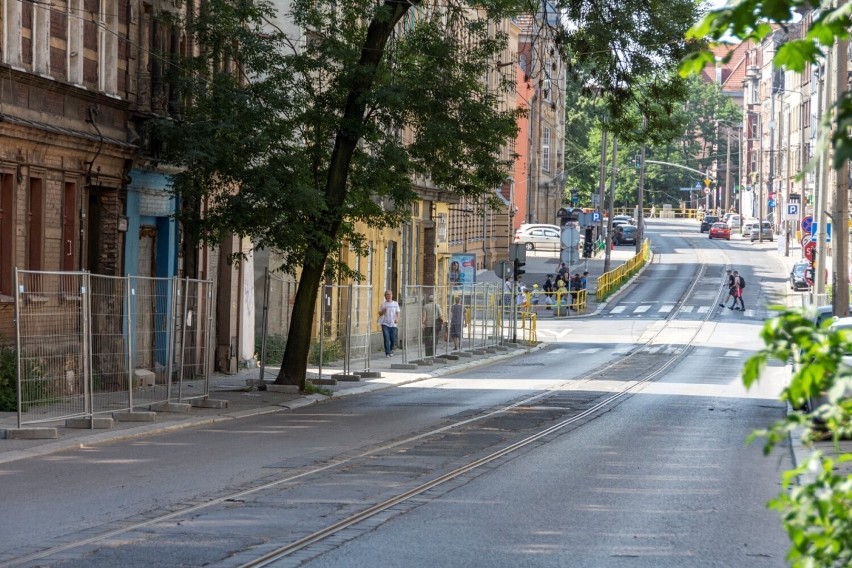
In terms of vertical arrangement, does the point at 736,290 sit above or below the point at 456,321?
above

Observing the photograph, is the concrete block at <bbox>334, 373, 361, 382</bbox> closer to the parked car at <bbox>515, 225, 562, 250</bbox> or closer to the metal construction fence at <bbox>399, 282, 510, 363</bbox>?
the metal construction fence at <bbox>399, 282, 510, 363</bbox>

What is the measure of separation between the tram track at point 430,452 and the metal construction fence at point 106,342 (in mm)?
3884

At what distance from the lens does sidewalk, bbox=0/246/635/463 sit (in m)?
16.0

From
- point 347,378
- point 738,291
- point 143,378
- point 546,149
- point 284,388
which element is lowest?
point 347,378

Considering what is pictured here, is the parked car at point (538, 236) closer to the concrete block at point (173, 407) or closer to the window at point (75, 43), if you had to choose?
the window at point (75, 43)

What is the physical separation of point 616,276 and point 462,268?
27.3 metres

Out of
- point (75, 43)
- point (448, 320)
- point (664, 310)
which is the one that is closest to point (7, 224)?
point (75, 43)

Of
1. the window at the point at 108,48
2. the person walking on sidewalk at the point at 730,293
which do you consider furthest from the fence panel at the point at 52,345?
the person walking on sidewalk at the point at 730,293

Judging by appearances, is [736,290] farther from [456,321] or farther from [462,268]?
[456,321]

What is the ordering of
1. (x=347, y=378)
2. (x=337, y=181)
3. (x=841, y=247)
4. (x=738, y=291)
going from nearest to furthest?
(x=337, y=181), (x=841, y=247), (x=347, y=378), (x=738, y=291)

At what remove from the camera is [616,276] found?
7844 centimetres

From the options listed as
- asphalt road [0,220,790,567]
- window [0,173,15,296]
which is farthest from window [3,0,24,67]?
asphalt road [0,220,790,567]

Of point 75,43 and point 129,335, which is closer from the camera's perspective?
point 129,335

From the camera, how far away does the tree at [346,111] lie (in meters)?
22.9
